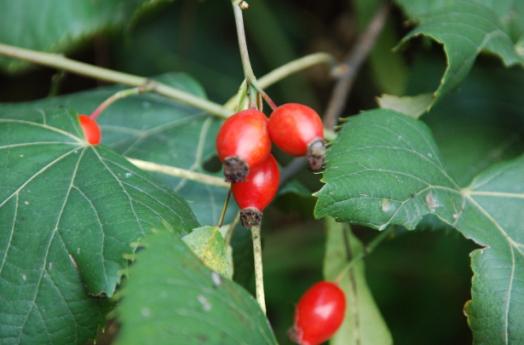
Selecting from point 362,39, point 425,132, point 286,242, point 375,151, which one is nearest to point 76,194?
point 375,151

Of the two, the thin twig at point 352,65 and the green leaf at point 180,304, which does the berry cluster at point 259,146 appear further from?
the thin twig at point 352,65

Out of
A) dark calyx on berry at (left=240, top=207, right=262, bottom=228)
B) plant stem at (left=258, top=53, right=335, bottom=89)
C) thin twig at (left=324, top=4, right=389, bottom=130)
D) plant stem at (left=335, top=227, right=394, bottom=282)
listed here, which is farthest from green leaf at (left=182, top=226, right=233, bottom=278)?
thin twig at (left=324, top=4, right=389, bottom=130)

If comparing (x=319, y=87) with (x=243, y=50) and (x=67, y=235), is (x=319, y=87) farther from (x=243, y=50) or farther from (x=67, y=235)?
(x=67, y=235)

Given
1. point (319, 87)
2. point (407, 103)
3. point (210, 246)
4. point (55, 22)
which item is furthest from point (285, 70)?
point (319, 87)

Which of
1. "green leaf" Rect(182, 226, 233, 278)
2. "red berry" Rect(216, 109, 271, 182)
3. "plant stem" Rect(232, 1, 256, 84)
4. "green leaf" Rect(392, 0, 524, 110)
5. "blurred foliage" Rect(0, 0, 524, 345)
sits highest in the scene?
"plant stem" Rect(232, 1, 256, 84)

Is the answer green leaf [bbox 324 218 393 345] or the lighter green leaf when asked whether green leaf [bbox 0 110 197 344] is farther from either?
the lighter green leaf

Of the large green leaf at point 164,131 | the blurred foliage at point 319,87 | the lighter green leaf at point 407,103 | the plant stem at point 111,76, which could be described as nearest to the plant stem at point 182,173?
the large green leaf at point 164,131

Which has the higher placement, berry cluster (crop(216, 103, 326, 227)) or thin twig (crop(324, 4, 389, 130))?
berry cluster (crop(216, 103, 326, 227))
